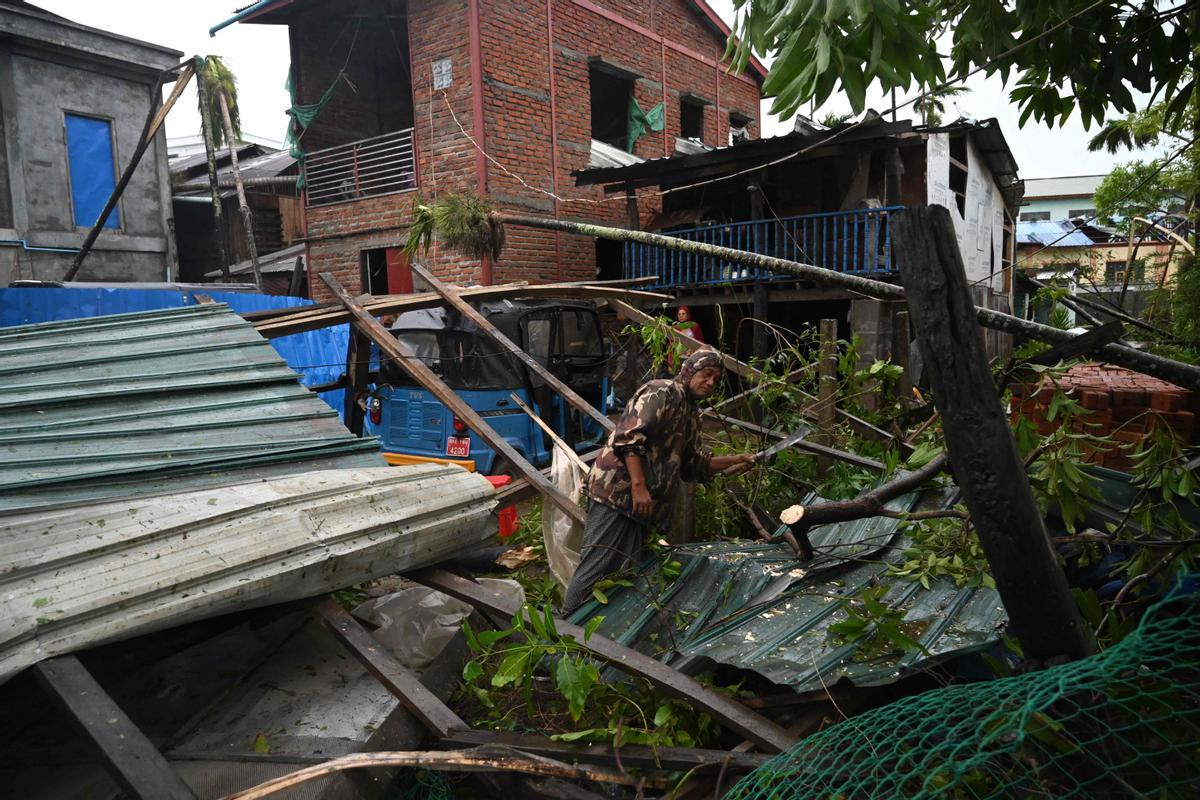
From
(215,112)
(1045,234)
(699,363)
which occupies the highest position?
(215,112)

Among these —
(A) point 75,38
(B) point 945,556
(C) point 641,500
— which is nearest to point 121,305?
(A) point 75,38

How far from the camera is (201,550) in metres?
2.42

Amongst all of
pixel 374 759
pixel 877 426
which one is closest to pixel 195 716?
pixel 374 759

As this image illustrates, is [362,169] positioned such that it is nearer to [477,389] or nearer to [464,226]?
[464,226]

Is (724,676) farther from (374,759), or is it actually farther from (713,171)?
(713,171)

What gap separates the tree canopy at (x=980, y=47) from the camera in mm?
2102

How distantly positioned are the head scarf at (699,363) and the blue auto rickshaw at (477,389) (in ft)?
9.82

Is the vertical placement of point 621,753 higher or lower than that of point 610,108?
lower

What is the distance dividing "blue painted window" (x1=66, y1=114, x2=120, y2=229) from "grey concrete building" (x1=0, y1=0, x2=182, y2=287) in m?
0.02

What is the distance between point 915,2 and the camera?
235cm

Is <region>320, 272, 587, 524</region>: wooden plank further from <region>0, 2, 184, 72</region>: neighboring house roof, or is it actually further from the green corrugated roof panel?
<region>0, 2, 184, 72</region>: neighboring house roof

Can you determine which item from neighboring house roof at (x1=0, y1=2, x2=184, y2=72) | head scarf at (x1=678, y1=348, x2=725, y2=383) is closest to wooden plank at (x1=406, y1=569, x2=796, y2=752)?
head scarf at (x1=678, y1=348, x2=725, y2=383)

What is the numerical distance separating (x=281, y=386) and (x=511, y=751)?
7.39 ft

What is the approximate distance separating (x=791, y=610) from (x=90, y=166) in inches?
605
